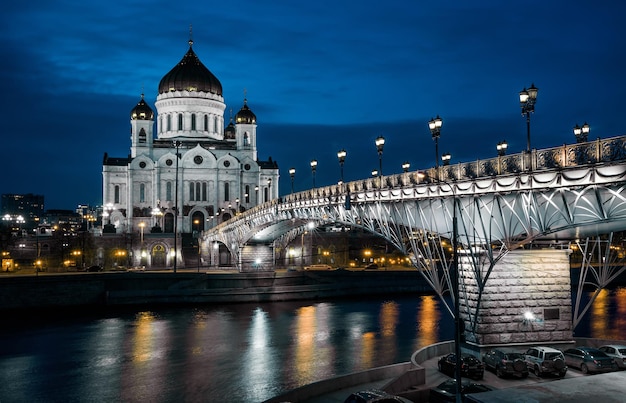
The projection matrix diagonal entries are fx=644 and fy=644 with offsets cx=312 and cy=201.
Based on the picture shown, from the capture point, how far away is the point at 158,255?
93250 millimetres

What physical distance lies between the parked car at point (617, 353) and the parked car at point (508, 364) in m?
3.61

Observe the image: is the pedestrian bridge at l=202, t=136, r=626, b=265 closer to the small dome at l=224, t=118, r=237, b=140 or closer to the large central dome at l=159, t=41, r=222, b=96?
the large central dome at l=159, t=41, r=222, b=96

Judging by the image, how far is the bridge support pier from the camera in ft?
89.7

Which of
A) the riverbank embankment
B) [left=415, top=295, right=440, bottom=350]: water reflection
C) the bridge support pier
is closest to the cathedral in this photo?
the riverbank embankment

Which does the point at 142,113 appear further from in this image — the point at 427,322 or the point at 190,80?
the point at 427,322

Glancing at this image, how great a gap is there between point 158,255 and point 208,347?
5793cm

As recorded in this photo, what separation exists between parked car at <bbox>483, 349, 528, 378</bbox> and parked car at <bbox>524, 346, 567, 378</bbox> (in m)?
0.44

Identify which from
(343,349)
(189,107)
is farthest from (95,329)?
(189,107)

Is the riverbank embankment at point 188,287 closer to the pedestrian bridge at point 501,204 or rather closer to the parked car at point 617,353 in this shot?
the pedestrian bridge at point 501,204

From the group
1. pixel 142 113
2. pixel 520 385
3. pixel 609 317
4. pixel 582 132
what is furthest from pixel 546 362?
pixel 142 113

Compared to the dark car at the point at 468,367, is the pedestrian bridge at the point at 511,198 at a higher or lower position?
higher

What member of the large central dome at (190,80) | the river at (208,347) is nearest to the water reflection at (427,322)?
the river at (208,347)

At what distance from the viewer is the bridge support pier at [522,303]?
27.3 m

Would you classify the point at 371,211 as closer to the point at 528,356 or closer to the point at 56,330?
the point at 528,356
